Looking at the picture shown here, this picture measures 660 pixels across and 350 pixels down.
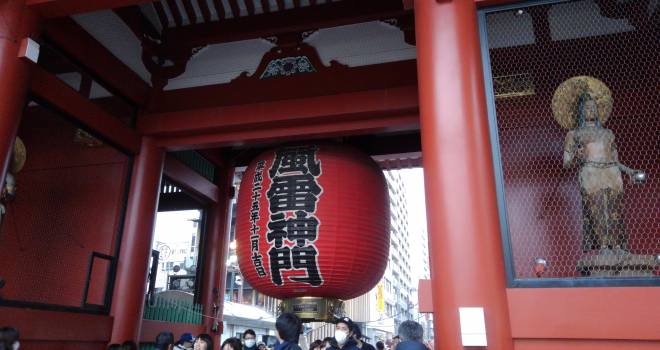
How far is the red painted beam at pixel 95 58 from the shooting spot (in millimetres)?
5047

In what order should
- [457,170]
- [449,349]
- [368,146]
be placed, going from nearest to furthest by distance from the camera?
[449,349] → [457,170] → [368,146]

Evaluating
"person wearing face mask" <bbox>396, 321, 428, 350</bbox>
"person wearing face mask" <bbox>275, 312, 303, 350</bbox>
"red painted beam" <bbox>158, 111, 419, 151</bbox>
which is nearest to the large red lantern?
"red painted beam" <bbox>158, 111, 419, 151</bbox>

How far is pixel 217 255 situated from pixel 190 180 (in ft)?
4.37

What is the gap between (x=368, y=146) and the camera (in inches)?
313

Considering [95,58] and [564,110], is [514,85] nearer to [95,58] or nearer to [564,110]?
[564,110]

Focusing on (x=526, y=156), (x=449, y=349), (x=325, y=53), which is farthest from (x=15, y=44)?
(x=526, y=156)

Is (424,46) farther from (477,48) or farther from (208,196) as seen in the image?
(208,196)

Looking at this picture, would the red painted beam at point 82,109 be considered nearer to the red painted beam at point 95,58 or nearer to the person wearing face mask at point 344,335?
the red painted beam at point 95,58

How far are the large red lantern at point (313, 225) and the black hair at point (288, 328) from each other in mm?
2015

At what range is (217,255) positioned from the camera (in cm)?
796

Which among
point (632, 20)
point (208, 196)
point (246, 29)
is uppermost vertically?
point (246, 29)

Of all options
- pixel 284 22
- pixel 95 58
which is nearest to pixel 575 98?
pixel 284 22

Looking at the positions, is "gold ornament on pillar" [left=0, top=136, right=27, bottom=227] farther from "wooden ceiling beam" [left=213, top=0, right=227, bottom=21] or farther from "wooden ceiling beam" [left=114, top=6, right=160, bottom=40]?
"wooden ceiling beam" [left=213, top=0, right=227, bottom=21]

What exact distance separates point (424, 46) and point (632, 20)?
2.50m
